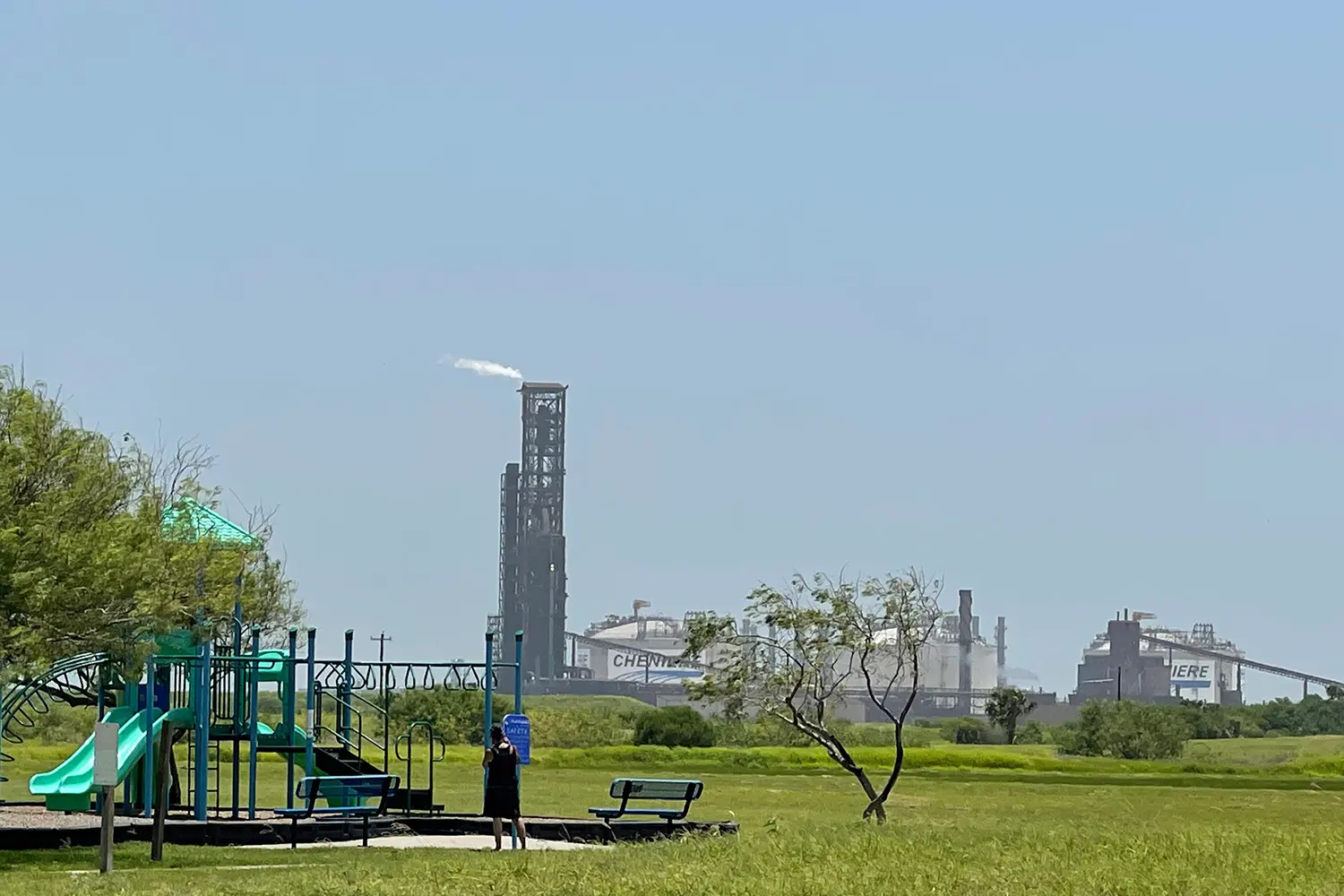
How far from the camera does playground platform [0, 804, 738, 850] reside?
2291 centimetres

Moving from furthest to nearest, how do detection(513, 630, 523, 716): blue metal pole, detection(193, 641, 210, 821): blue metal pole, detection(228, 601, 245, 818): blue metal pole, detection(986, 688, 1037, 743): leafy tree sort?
1. detection(986, 688, 1037, 743): leafy tree
2. detection(513, 630, 523, 716): blue metal pole
3. detection(228, 601, 245, 818): blue metal pole
4. detection(193, 641, 210, 821): blue metal pole

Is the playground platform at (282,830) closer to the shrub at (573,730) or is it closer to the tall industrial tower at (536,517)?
the shrub at (573,730)

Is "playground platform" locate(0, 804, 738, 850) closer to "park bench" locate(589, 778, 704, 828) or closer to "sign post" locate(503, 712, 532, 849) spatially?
"park bench" locate(589, 778, 704, 828)

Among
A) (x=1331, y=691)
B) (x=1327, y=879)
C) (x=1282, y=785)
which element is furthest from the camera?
(x=1331, y=691)

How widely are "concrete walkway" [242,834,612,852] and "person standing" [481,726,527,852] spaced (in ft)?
1.32

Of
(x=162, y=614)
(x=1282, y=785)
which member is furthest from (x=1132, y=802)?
(x=162, y=614)

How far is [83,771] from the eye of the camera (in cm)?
2566

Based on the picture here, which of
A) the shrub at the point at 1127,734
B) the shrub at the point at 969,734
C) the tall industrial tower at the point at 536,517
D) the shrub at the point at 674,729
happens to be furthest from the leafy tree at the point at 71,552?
the tall industrial tower at the point at 536,517

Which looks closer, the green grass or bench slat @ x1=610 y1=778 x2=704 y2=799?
the green grass

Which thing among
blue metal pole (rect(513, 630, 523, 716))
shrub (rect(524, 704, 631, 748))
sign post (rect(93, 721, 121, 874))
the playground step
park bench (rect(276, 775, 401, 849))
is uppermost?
blue metal pole (rect(513, 630, 523, 716))

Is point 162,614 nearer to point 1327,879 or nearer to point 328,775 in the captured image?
point 328,775

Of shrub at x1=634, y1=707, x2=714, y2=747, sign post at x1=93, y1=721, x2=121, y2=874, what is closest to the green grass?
sign post at x1=93, y1=721, x2=121, y2=874

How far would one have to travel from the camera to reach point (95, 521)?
22328 millimetres

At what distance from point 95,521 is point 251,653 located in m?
6.29
